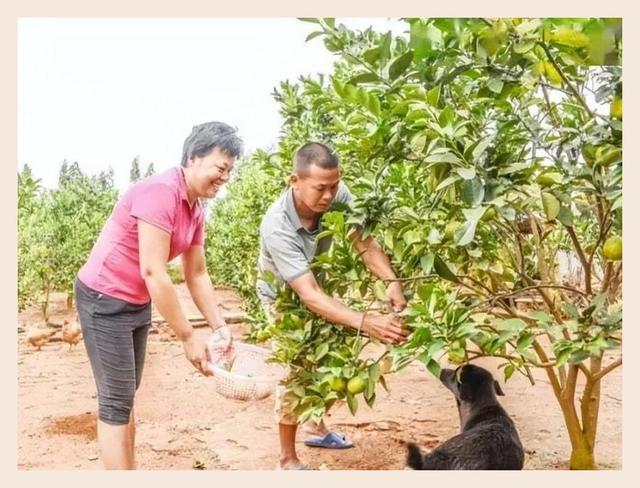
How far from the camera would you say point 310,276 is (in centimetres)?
234

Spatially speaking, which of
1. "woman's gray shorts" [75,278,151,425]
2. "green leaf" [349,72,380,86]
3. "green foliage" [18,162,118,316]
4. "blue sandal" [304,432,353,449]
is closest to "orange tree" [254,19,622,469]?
"green leaf" [349,72,380,86]

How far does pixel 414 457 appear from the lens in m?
2.36

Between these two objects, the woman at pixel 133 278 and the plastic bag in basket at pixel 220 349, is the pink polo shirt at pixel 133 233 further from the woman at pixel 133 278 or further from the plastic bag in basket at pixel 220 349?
the plastic bag in basket at pixel 220 349

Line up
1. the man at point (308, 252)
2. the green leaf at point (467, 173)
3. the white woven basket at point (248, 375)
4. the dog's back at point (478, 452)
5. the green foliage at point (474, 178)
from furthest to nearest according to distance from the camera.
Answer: the white woven basket at point (248, 375), the dog's back at point (478, 452), the man at point (308, 252), the green foliage at point (474, 178), the green leaf at point (467, 173)

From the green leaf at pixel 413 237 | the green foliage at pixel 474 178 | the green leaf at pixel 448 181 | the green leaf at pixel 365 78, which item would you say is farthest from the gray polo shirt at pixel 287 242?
the green leaf at pixel 448 181

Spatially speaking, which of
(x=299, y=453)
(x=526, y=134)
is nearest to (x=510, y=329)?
(x=526, y=134)

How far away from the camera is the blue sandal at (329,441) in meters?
2.63

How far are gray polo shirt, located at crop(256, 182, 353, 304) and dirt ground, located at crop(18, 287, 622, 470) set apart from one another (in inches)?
13.3

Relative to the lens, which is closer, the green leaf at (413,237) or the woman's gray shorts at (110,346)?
the green leaf at (413,237)

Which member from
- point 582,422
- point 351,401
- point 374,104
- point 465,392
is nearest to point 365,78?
point 374,104

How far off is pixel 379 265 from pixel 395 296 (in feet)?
0.37

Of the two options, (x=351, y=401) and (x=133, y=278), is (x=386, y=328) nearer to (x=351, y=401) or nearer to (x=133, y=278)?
(x=351, y=401)

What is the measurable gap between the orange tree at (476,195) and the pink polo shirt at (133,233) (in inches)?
15.4

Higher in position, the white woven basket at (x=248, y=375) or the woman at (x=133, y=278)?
the woman at (x=133, y=278)
